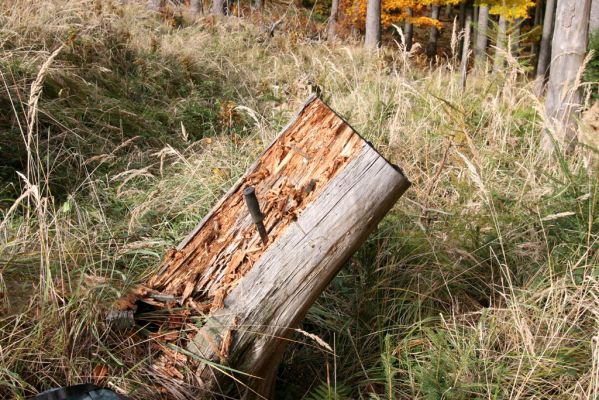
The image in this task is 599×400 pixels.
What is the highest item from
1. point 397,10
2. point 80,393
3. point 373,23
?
point 80,393

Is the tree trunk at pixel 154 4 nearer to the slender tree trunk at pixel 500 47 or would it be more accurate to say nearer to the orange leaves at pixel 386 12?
the slender tree trunk at pixel 500 47

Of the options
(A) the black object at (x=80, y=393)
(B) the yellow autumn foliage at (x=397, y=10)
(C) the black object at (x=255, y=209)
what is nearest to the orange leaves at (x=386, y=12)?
(B) the yellow autumn foliage at (x=397, y=10)

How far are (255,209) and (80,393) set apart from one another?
2.54 ft

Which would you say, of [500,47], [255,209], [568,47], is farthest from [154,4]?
[255,209]

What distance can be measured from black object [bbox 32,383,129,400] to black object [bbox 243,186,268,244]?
71 cm

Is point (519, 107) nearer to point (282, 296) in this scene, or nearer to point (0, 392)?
point (282, 296)

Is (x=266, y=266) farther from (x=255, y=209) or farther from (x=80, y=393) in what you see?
(x=80, y=393)

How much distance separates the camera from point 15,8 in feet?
17.7

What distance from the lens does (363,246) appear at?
2.98 meters

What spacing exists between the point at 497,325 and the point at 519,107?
3093mm

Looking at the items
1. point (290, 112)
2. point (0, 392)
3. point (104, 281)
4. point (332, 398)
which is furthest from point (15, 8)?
A: point (332, 398)

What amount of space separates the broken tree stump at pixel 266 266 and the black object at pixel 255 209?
0.02 m

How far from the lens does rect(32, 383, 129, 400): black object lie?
5.07ft

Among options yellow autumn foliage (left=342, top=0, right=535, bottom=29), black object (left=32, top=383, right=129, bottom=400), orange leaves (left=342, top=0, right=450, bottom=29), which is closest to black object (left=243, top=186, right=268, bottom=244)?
black object (left=32, top=383, right=129, bottom=400)
